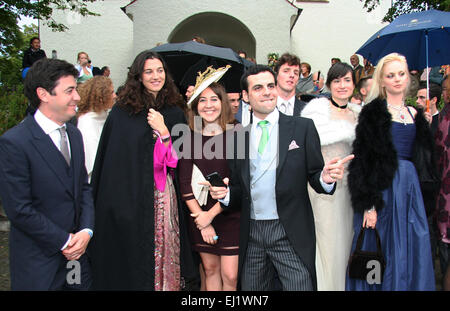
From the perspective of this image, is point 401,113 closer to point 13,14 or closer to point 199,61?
point 199,61

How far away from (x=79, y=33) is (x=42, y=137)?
16668 mm

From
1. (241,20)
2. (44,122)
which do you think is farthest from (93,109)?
(241,20)

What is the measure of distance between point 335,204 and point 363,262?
588 millimetres

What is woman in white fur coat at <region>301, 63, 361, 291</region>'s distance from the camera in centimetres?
368

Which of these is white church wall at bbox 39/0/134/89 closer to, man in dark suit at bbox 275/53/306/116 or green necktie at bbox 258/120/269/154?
man in dark suit at bbox 275/53/306/116

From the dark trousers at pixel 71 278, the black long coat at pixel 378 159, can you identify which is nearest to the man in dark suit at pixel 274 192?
the black long coat at pixel 378 159

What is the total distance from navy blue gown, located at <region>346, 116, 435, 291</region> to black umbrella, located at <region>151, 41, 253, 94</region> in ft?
9.14

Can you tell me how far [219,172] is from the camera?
3387mm

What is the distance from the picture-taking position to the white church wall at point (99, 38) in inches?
685

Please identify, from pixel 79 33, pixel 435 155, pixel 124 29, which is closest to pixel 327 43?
pixel 124 29

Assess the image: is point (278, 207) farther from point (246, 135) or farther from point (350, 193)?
point (350, 193)

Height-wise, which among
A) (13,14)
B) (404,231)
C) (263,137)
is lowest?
(404,231)

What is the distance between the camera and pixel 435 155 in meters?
3.42

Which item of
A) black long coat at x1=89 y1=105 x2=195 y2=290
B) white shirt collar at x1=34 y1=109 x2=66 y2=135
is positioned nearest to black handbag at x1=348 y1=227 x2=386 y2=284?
black long coat at x1=89 y1=105 x2=195 y2=290
